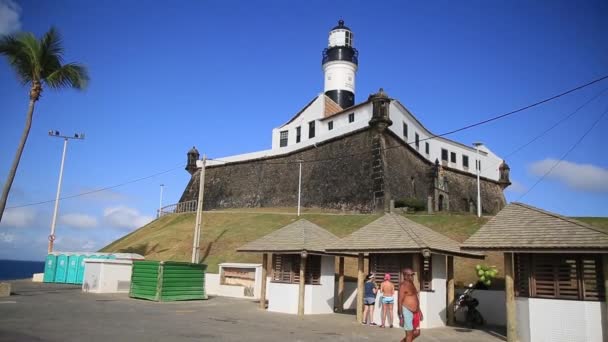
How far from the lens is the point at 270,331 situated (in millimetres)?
13633

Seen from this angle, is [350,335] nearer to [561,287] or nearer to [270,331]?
[270,331]

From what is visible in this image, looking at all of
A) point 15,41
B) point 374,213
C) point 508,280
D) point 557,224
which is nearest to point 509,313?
point 508,280

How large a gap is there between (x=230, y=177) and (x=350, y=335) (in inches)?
1842

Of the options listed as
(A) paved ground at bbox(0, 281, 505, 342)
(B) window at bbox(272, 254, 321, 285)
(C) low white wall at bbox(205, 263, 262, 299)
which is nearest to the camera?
(A) paved ground at bbox(0, 281, 505, 342)

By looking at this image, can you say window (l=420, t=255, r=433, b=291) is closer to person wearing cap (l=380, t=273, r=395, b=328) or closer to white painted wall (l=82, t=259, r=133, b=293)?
person wearing cap (l=380, t=273, r=395, b=328)

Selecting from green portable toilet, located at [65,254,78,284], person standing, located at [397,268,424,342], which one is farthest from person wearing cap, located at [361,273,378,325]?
green portable toilet, located at [65,254,78,284]

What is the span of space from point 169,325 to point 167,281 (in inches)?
348

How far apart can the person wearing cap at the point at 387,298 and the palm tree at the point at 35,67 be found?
16663 mm

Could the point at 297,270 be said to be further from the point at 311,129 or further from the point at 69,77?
the point at 311,129

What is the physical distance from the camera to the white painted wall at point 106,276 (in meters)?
25.4

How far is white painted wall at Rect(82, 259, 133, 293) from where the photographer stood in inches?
998

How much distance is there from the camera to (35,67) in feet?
72.8

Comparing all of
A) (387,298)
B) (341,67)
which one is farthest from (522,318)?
(341,67)

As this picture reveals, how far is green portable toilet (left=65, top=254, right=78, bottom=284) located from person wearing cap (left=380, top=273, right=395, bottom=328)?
78.6 ft
